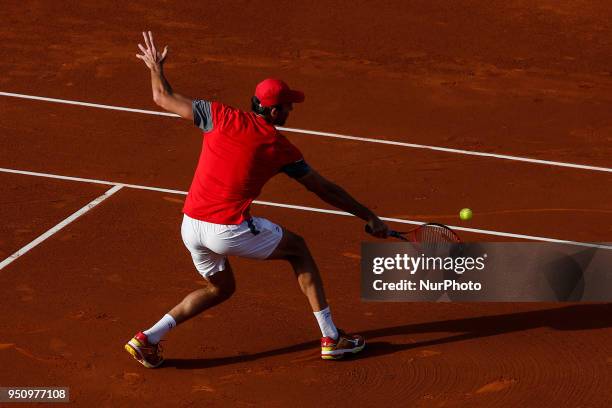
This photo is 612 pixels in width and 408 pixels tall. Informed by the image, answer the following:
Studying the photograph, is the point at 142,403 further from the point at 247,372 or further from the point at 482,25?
the point at 482,25

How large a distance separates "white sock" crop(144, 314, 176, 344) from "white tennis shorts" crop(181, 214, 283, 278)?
1.64 ft

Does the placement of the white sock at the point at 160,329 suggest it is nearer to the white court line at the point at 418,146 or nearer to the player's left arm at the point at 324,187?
the player's left arm at the point at 324,187

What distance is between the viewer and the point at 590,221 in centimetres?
1234


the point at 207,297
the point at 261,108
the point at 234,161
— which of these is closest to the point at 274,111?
the point at 261,108

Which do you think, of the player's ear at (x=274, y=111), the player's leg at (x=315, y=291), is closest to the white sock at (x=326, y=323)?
the player's leg at (x=315, y=291)

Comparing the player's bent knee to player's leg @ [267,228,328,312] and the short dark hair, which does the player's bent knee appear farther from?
the short dark hair

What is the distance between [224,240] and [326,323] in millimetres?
1167

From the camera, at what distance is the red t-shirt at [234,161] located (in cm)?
904

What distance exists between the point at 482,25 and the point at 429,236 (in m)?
8.81

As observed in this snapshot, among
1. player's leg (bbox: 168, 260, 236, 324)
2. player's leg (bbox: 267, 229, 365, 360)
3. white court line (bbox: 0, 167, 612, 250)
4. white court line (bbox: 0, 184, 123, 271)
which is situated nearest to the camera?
player's leg (bbox: 267, 229, 365, 360)

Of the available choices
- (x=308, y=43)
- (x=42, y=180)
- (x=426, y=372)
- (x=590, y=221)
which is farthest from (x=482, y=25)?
(x=426, y=372)

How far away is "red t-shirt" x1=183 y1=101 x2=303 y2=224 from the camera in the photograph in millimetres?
9039

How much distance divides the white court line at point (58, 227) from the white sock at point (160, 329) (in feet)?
8.03

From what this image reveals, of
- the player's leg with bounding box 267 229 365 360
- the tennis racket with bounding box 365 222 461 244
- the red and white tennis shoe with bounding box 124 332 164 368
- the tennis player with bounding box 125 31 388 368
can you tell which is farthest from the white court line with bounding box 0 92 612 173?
the red and white tennis shoe with bounding box 124 332 164 368
